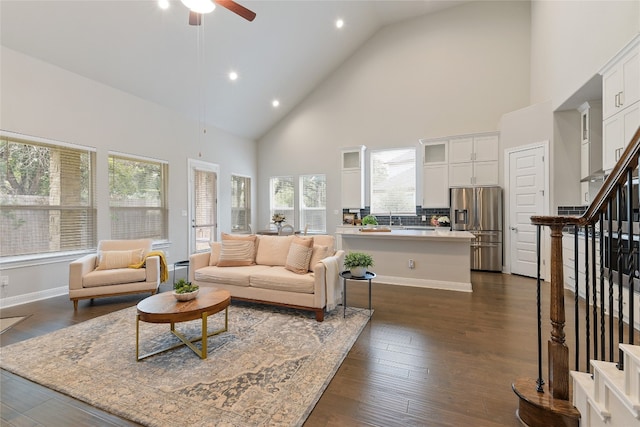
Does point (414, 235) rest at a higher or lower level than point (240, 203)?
lower

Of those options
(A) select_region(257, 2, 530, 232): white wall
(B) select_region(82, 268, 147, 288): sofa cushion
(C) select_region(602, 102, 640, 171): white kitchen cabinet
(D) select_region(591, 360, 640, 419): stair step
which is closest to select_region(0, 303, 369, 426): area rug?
(B) select_region(82, 268, 147, 288): sofa cushion

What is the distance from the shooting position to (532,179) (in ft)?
17.3

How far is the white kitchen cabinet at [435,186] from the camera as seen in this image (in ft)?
20.8

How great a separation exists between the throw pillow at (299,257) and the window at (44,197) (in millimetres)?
3488

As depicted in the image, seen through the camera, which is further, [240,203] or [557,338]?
[240,203]

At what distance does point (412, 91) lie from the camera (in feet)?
22.6

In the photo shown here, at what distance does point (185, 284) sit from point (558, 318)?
2891 mm

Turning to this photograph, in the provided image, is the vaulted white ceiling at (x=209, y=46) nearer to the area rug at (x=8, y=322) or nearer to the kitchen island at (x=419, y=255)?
the area rug at (x=8, y=322)

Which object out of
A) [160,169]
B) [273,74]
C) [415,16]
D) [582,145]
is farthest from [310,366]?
[415,16]

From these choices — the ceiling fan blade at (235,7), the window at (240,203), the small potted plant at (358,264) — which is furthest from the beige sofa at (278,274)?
the window at (240,203)

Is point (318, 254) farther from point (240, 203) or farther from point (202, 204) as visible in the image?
point (240, 203)

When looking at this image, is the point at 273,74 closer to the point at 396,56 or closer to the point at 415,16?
the point at 396,56

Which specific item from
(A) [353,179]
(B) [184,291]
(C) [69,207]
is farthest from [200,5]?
(A) [353,179]

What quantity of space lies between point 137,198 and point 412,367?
17.8 ft
